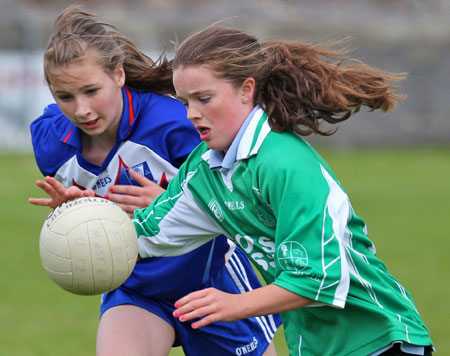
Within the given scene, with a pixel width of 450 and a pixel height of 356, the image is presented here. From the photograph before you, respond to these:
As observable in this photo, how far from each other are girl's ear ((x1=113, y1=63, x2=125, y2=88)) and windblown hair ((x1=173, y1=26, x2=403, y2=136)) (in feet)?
2.69

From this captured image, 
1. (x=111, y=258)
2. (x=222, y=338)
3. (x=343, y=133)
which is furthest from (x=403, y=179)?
(x=111, y=258)

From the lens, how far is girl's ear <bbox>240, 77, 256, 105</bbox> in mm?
3514

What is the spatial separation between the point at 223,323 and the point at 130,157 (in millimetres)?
975

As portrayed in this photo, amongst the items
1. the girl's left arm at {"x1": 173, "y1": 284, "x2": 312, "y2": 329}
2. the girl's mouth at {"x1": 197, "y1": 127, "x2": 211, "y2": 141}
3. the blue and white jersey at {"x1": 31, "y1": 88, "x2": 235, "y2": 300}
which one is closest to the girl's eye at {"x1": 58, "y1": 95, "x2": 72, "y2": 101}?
the blue and white jersey at {"x1": 31, "y1": 88, "x2": 235, "y2": 300}

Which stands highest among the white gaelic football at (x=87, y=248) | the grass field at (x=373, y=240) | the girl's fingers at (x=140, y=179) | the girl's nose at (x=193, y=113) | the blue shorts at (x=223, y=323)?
the girl's nose at (x=193, y=113)

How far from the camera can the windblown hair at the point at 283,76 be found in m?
3.47

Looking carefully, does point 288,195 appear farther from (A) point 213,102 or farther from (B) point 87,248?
(B) point 87,248

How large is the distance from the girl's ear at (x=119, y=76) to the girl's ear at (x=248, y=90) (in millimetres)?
1047

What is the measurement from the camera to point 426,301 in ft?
24.7

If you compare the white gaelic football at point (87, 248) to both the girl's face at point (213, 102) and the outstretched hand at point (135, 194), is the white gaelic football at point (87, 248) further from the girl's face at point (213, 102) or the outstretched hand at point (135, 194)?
the girl's face at point (213, 102)


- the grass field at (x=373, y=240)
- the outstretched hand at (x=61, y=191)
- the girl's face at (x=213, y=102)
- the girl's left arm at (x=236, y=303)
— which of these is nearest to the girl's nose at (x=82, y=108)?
the outstretched hand at (x=61, y=191)

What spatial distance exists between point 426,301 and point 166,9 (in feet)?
53.4

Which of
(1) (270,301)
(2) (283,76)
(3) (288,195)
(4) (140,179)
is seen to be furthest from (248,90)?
(4) (140,179)

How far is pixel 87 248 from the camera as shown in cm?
361
